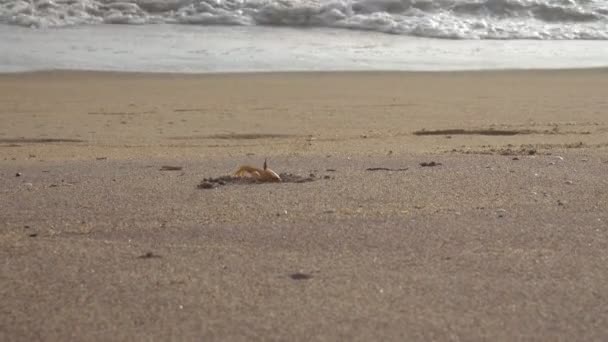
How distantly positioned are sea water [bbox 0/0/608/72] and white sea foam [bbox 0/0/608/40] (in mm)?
14

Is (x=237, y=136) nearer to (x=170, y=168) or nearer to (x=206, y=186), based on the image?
(x=170, y=168)

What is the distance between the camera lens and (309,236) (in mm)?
2971

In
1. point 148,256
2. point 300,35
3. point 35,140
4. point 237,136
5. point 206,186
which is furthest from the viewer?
point 300,35

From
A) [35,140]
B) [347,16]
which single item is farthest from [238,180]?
[347,16]

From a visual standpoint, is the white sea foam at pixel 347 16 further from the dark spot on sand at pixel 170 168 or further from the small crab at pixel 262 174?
the small crab at pixel 262 174

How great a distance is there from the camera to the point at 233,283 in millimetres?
2521

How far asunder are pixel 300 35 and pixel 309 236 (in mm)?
8780

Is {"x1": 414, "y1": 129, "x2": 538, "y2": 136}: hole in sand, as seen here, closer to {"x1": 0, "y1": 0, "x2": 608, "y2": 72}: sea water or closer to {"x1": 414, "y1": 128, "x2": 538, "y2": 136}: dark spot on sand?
{"x1": 414, "y1": 128, "x2": 538, "y2": 136}: dark spot on sand

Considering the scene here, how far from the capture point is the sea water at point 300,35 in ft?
32.0

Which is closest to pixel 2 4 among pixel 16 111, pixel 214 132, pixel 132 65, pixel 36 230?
pixel 132 65

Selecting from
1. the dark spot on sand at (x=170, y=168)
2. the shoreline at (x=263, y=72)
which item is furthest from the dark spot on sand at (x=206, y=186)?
the shoreline at (x=263, y=72)

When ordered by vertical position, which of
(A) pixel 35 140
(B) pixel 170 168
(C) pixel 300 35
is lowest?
(C) pixel 300 35

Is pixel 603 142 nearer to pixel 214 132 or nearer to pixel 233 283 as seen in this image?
pixel 214 132

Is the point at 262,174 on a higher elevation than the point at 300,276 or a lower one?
lower
